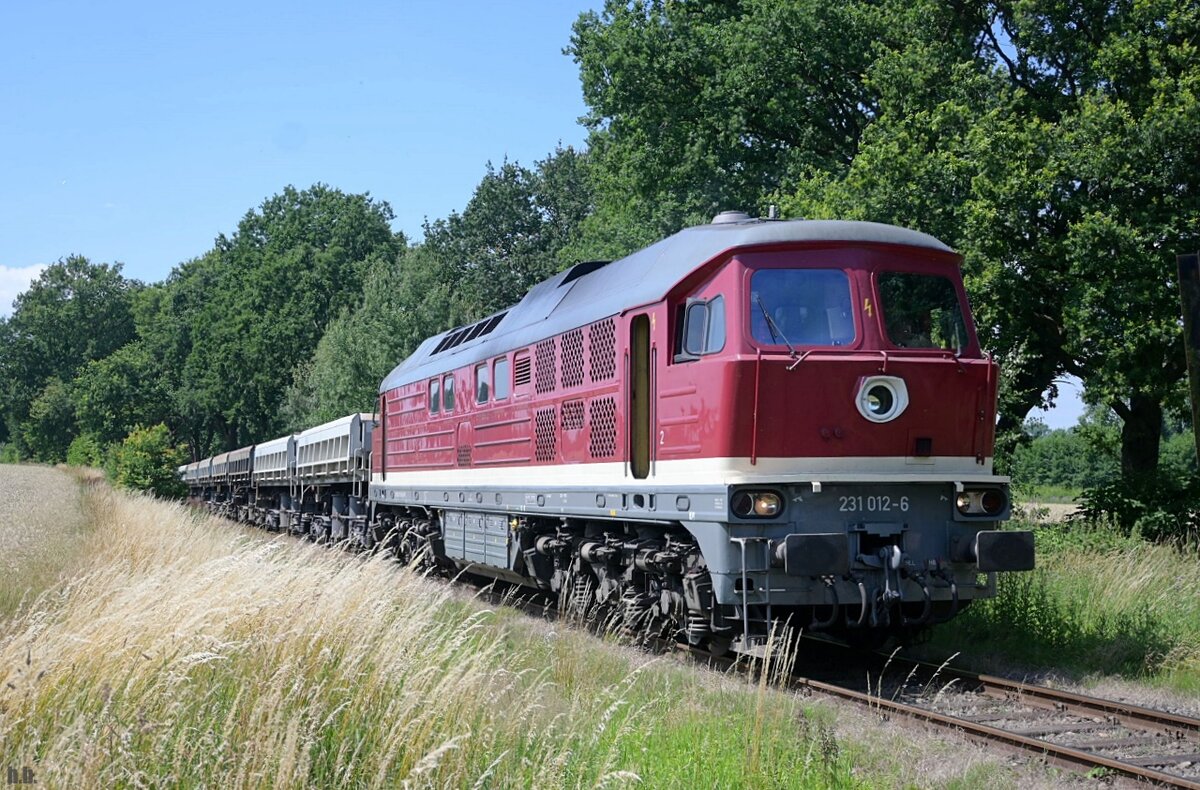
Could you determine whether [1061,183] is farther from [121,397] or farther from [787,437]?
[121,397]

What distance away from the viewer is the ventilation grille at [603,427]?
1109cm

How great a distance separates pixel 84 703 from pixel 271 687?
81 cm

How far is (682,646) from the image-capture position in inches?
429

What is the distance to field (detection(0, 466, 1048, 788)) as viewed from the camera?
482 centimetres

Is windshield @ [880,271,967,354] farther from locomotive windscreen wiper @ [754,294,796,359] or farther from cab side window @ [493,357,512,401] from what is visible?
cab side window @ [493,357,512,401]

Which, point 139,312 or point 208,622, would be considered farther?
point 139,312

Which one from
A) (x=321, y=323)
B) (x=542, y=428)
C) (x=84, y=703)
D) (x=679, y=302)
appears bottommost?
(x=84, y=703)

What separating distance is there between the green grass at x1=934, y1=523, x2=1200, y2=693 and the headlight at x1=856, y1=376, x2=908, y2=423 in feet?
9.00

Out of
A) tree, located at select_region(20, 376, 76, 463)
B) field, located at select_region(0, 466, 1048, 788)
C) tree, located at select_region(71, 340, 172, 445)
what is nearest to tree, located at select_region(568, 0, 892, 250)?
field, located at select_region(0, 466, 1048, 788)

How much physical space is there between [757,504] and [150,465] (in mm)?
35934

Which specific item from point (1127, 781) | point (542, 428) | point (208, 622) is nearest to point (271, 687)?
point (208, 622)

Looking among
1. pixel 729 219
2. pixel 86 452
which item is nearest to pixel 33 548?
pixel 729 219

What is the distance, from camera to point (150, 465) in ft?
134

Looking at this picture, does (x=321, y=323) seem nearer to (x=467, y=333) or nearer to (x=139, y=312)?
(x=139, y=312)
